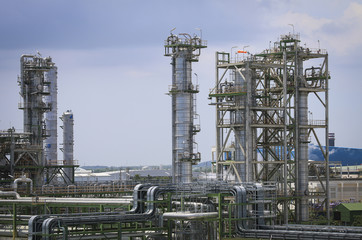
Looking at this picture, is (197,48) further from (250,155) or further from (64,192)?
(64,192)

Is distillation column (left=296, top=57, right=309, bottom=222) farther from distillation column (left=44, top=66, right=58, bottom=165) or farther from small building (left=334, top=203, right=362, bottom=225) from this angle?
distillation column (left=44, top=66, right=58, bottom=165)

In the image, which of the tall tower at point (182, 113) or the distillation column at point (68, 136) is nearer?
the tall tower at point (182, 113)

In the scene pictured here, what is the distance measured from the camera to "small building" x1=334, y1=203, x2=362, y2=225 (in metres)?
69.9

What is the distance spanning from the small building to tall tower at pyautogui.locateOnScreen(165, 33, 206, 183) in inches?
632

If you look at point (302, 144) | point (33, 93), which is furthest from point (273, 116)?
point (33, 93)

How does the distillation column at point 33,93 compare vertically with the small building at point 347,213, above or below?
above

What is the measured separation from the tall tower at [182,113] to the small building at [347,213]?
16047 millimetres

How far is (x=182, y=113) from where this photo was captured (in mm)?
66125

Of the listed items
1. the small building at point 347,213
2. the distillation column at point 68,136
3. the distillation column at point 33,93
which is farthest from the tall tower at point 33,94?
the small building at point 347,213

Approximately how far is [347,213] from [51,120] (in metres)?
33.0

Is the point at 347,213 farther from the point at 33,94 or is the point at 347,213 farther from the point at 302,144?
the point at 33,94

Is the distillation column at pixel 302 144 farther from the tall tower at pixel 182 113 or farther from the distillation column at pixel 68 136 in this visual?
the distillation column at pixel 68 136

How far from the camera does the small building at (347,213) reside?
69938mm

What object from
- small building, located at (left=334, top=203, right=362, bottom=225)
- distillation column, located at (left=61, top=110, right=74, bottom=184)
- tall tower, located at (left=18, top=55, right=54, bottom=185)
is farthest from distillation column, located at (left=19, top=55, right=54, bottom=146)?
small building, located at (left=334, top=203, right=362, bottom=225)
